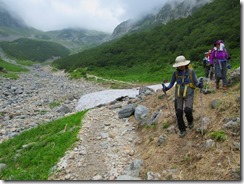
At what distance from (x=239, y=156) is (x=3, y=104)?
24.7 metres

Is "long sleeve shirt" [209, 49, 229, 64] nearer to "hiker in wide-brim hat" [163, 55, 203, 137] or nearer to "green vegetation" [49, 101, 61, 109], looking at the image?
"hiker in wide-brim hat" [163, 55, 203, 137]

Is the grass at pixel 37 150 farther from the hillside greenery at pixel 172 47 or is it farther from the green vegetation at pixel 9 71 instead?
the green vegetation at pixel 9 71

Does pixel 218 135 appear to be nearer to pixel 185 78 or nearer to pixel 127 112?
pixel 185 78

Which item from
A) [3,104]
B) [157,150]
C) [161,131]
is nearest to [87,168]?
[157,150]

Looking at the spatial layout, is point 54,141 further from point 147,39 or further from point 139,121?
point 147,39

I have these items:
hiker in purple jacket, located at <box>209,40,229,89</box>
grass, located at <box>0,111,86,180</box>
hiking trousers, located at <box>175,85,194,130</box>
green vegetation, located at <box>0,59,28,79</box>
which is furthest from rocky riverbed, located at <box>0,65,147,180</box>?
green vegetation, located at <box>0,59,28,79</box>

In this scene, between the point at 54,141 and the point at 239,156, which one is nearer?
the point at 239,156

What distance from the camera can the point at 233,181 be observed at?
25.5 ft

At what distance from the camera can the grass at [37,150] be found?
35.1ft

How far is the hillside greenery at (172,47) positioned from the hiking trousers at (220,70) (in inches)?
718

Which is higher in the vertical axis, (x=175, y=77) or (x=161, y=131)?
(x=175, y=77)

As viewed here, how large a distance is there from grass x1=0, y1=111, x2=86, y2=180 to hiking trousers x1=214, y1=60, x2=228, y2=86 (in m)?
6.45

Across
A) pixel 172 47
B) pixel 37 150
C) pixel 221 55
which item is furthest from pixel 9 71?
pixel 221 55

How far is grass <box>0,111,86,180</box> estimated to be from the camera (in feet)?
35.1
